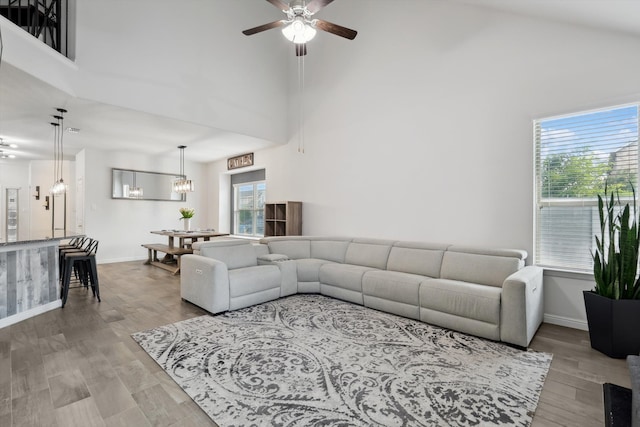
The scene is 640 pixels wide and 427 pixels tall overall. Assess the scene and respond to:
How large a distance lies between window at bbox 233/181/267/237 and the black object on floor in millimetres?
6343

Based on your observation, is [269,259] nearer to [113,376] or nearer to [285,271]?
[285,271]

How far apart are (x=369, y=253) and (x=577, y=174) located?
8.62 feet

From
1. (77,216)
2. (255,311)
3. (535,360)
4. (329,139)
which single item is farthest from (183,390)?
(77,216)

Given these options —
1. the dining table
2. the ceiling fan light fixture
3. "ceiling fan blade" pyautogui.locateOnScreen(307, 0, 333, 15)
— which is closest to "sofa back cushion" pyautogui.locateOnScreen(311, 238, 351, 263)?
the dining table

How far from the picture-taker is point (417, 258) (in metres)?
3.96

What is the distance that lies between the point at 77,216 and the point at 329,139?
6.45 m

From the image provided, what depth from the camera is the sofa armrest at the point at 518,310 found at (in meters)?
2.67

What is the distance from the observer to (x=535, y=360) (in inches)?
98.5

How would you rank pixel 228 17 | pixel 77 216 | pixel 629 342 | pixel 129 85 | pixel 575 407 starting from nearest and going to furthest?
pixel 575 407 → pixel 629 342 → pixel 129 85 → pixel 228 17 → pixel 77 216

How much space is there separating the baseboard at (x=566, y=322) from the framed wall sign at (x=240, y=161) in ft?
20.6

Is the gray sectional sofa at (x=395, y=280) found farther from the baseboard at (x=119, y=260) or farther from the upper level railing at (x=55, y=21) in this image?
the baseboard at (x=119, y=260)

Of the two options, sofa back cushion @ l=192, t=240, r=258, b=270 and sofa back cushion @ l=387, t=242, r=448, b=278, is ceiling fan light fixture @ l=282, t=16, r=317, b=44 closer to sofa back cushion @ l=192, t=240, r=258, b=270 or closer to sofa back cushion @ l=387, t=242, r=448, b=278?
sofa back cushion @ l=192, t=240, r=258, b=270

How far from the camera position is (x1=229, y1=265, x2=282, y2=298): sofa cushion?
3679 millimetres

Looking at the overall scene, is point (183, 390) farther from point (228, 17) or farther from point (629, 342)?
point (228, 17)
